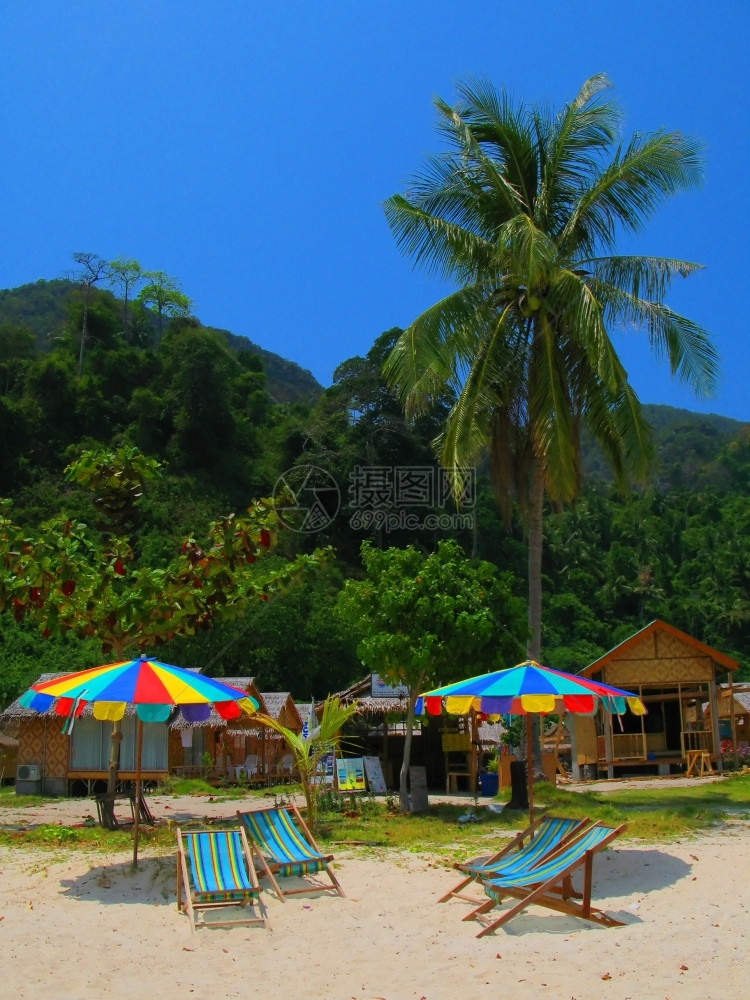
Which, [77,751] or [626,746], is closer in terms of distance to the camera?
[77,751]

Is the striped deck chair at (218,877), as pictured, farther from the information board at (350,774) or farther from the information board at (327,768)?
the information board at (327,768)

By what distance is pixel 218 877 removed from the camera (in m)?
Answer: 7.62

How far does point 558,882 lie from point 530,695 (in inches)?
82.5

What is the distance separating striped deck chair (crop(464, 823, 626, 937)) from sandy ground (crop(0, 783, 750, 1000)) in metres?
0.12

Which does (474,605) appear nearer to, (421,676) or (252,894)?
(421,676)

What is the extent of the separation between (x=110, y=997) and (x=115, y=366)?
47.5 metres

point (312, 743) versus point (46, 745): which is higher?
point (312, 743)

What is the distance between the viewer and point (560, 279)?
14594 mm

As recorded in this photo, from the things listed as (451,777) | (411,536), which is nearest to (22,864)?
(451,777)

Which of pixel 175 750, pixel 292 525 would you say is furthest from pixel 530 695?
pixel 292 525

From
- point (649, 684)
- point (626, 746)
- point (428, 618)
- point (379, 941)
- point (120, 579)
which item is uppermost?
point (120, 579)

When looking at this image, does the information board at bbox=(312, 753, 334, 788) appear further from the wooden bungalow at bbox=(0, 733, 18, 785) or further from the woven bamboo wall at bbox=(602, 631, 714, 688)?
the wooden bungalow at bbox=(0, 733, 18, 785)

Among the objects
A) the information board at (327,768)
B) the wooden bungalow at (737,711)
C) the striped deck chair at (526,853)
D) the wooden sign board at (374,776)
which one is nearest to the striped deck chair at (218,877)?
the striped deck chair at (526,853)

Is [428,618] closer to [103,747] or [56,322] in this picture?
[103,747]
